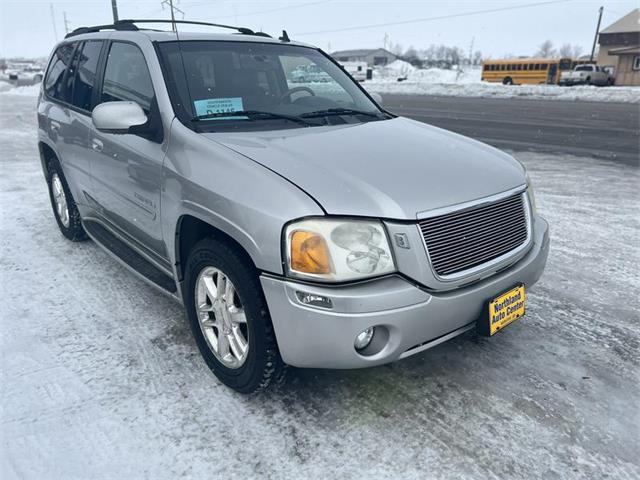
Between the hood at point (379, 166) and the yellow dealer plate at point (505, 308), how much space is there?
53cm

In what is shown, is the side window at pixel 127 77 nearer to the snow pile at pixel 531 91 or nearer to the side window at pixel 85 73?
the side window at pixel 85 73

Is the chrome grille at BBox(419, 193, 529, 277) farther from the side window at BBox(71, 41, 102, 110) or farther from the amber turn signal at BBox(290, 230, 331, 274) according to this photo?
the side window at BBox(71, 41, 102, 110)

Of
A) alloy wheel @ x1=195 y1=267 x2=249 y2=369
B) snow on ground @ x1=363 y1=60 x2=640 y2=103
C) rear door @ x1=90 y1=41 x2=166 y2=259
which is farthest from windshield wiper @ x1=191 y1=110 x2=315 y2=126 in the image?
snow on ground @ x1=363 y1=60 x2=640 y2=103

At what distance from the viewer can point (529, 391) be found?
262 centimetres

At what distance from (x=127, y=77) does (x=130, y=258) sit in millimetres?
1212

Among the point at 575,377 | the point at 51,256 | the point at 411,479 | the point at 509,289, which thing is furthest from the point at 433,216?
the point at 51,256

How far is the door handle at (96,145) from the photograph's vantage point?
348 centimetres

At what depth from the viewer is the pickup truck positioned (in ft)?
128

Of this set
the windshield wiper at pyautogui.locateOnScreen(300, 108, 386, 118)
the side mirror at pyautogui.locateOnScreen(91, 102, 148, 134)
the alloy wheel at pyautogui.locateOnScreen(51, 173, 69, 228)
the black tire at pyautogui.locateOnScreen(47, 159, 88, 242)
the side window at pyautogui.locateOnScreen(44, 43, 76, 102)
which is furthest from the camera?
the alloy wheel at pyautogui.locateOnScreen(51, 173, 69, 228)

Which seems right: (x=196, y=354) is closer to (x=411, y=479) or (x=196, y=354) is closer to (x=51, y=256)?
(x=411, y=479)

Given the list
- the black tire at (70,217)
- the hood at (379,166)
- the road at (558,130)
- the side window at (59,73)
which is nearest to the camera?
the hood at (379,166)

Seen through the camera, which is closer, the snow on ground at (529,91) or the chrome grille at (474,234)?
the chrome grille at (474,234)

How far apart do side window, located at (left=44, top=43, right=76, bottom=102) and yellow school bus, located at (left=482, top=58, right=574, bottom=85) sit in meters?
45.5

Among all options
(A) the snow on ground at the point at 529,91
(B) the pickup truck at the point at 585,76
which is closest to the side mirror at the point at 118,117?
(A) the snow on ground at the point at 529,91
